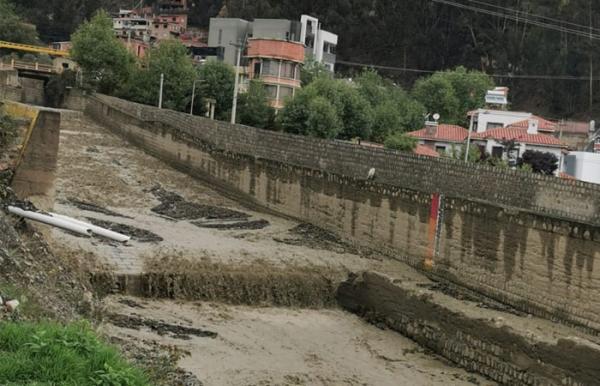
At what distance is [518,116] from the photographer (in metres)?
48.5

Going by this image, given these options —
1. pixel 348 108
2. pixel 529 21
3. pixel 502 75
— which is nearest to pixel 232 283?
pixel 348 108

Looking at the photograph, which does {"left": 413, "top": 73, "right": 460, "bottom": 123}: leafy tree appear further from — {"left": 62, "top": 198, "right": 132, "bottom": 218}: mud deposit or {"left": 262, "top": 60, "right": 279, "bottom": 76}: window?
{"left": 62, "top": 198, "right": 132, "bottom": 218}: mud deposit

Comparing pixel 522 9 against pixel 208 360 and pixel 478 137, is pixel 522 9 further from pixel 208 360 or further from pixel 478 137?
pixel 208 360

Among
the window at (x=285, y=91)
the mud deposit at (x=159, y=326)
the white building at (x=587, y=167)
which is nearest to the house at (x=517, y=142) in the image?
the white building at (x=587, y=167)

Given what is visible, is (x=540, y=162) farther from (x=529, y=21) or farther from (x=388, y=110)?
(x=529, y=21)

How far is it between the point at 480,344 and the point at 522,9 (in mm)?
62478

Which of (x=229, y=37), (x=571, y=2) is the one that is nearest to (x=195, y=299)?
(x=229, y=37)

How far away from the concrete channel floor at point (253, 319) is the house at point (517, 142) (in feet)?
64.9

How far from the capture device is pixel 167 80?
4038 cm

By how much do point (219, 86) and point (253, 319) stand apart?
2708cm

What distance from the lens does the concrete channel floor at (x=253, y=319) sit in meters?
12.6

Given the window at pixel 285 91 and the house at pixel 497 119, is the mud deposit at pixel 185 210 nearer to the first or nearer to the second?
the window at pixel 285 91

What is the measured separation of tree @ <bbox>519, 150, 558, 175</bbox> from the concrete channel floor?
16.1 meters

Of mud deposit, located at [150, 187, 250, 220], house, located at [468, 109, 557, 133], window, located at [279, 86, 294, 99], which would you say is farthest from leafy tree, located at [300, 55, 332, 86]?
mud deposit, located at [150, 187, 250, 220]
